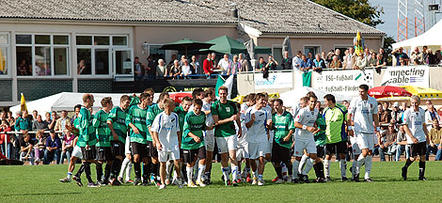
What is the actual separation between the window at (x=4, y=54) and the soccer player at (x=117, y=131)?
78.3 feet

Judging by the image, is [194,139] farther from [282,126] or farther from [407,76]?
[407,76]

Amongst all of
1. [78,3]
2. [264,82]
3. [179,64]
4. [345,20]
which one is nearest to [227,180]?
[264,82]

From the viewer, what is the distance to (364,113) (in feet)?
62.7

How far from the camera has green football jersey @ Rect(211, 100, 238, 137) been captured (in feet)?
60.1

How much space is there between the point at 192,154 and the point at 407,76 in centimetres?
1857

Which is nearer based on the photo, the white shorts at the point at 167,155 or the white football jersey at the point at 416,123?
the white shorts at the point at 167,155

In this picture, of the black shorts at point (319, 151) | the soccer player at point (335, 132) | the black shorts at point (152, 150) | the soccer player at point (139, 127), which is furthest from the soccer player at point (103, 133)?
the soccer player at point (335, 132)

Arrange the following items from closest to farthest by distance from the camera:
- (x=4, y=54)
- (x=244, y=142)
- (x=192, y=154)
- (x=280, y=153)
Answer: (x=192, y=154)
(x=244, y=142)
(x=280, y=153)
(x=4, y=54)

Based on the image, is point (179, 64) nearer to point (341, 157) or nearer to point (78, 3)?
point (78, 3)

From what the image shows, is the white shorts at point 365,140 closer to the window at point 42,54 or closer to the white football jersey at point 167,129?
the white football jersey at point 167,129

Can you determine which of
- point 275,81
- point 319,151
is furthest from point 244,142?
point 275,81

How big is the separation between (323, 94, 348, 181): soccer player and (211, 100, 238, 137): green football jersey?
262cm

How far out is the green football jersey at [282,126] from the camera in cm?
1962

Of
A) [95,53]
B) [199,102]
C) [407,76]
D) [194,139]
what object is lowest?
[194,139]
